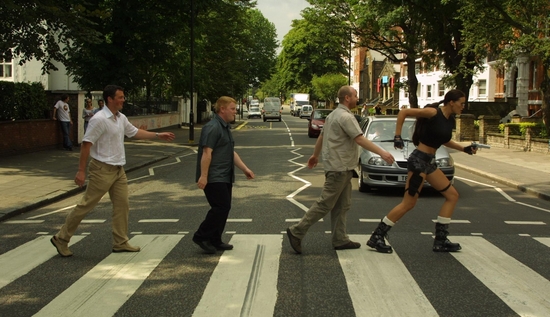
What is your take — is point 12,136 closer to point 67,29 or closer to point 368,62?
point 67,29

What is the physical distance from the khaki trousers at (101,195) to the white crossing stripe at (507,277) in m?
3.66

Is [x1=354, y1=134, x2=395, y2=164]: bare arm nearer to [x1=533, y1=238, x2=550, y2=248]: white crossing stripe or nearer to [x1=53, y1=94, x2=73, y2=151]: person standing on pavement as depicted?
[x1=533, y1=238, x2=550, y2=248]: white crossing stripe

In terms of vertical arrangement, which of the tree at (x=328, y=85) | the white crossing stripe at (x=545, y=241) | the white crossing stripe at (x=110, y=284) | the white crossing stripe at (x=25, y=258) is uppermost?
the tree at (x=328, y=85)

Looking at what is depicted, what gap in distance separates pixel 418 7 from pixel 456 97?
2858cm

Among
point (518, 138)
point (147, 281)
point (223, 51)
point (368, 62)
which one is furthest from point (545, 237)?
point (368, 62)

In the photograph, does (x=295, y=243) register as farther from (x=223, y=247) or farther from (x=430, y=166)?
(x=430, y=166)

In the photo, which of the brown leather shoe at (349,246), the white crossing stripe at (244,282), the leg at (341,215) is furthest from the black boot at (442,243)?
the white crossing stripe at (244,282)

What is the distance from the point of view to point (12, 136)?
1852 centimetres

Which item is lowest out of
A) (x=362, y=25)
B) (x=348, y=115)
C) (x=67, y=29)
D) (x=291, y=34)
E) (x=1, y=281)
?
(x=1, y=281)

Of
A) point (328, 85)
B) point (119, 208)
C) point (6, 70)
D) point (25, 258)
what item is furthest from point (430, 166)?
point (328, 85)

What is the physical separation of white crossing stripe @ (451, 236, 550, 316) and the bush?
15.8 meters

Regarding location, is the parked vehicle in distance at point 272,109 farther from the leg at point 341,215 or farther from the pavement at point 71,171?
the leg at point 341,215

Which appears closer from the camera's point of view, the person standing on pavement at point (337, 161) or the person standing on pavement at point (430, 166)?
the person standing on pavement at point (337, 161)

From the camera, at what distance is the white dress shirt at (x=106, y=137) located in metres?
6.52
